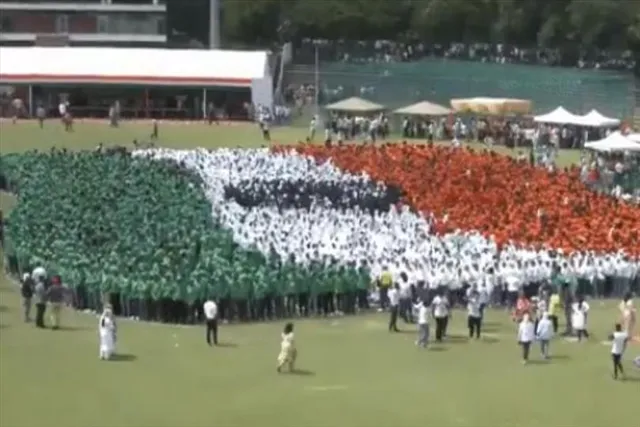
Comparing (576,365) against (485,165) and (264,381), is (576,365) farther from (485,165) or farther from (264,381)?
(485,165)

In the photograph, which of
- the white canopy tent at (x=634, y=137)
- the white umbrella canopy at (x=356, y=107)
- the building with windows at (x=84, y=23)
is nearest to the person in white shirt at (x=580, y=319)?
the white canopy tent at (x=634, y=137)

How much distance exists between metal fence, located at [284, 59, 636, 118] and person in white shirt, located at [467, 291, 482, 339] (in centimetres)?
4255

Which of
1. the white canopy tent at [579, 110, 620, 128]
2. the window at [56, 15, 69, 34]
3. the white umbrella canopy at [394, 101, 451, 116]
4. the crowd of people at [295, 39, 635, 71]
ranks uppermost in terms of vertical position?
the window at [56, 15, 69, 34]

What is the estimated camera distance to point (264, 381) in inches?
975

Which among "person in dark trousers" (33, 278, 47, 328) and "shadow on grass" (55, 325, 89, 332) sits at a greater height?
"person in dark trousers" (33, 278, 47, 328)

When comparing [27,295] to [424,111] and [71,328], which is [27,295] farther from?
[424,111]

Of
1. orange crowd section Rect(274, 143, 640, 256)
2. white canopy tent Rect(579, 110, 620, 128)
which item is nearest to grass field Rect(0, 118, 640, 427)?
orange crowd section Rect(274, 143, 640, 256)

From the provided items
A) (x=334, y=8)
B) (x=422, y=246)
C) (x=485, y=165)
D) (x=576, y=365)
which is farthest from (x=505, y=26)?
(x=576, y=365)

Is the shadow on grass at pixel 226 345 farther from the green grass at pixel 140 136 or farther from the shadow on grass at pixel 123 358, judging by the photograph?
the green grass at pixel 140 136

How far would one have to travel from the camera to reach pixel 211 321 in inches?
1073

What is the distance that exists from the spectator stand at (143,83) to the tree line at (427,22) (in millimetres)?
20557

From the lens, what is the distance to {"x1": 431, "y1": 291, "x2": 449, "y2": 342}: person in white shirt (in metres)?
27.8

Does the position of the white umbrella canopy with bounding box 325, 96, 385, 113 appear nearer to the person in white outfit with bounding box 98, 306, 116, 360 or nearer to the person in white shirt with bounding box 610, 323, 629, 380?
the person in white outfit with bounding box 98, 306, 116, 360

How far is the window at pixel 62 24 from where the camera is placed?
87312 millimetres
